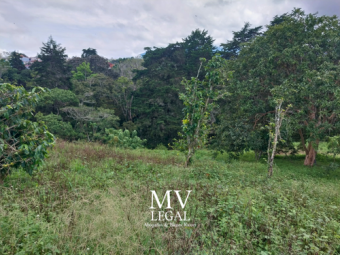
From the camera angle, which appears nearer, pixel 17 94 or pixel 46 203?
pixel 46 203

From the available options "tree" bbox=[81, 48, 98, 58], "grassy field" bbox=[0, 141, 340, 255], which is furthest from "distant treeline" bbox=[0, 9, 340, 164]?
"grassy field" bbox=[0, 141, 340, 255]

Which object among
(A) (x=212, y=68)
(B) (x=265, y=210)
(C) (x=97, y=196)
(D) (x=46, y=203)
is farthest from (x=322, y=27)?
(D) (x=46, y=203)

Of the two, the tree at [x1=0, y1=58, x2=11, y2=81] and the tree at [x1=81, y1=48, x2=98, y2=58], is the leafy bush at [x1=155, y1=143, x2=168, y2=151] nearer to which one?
the tree at [x1=0, y1=58, x2=11, y2=81]

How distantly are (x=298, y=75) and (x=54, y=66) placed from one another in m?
21.5

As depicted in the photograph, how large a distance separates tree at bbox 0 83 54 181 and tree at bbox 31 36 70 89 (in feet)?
61.2

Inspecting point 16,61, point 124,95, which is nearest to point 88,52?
point 16,61

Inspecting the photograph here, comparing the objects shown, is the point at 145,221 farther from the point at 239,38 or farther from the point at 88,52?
the point at 88,52

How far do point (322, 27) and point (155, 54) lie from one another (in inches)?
612

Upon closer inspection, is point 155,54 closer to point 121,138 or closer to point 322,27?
point 121,138

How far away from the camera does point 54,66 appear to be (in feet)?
71.0

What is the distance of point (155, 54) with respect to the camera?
72.9 ft

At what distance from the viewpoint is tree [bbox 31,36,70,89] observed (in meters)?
20.5

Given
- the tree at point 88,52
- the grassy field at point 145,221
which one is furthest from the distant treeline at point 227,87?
A: the grassy field at point 145,221

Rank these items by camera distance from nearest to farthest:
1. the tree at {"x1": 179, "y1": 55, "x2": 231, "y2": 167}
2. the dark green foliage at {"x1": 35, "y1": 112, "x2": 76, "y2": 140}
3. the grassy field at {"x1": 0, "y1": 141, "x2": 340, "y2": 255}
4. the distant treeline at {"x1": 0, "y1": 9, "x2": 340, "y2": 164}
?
the grassy field at {"x1": 0, "y1": 141, "x2": 340, "y2": 255} → the tree at {"x1": 179, "y1": 55, "x2": 231, "y2": 167} → the distant treeline at {"x1": 0, "y1": 9, "x2": 340, "y2": 164} → the dark green foliage at {"x1": 35, "y1": 112, "x2": 76, "y2": 140}
